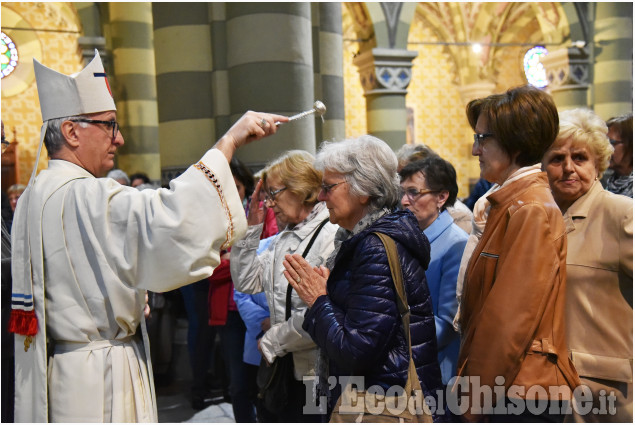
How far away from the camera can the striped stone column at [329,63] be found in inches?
245

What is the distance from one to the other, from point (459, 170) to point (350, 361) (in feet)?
54.7

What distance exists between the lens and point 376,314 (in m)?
1.99

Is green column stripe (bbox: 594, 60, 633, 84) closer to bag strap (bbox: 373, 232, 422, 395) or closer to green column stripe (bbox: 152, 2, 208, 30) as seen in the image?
green column stripe (bbox: 152, 2, 208, 30)

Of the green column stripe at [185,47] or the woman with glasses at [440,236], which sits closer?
the woman with glasses at [440,236]

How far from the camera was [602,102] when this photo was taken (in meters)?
10.6

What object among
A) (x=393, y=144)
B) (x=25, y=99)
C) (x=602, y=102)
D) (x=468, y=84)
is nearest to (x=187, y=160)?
(x=393, y=144)

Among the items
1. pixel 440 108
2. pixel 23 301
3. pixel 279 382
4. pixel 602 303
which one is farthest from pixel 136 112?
pixel 440 108

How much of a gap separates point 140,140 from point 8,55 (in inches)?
354

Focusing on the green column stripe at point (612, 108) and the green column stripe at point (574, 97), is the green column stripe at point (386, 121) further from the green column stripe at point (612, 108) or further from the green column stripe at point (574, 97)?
the green column stripe at point (612, 108)

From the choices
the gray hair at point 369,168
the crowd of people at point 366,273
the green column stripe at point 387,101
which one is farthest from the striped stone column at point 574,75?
the gray hair at point 369,168

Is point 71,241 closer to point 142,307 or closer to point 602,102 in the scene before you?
point 142,307

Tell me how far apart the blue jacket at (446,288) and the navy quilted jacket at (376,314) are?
2.02 ft

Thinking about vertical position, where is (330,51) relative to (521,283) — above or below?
above

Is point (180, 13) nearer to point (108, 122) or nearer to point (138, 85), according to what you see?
point (108, 122)
